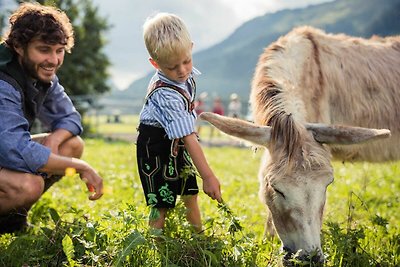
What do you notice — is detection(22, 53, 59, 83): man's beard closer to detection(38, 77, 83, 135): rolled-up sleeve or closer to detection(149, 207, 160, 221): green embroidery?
detection(38, 77, 83, 135): rolled-up sleeve

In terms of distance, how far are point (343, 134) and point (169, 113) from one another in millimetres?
1153

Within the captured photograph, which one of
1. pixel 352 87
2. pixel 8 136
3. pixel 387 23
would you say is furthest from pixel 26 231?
pixel 387 23

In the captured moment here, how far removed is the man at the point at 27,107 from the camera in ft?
10.5

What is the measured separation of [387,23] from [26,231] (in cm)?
20153

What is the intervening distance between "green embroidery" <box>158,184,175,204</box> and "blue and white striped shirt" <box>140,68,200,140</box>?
42cm

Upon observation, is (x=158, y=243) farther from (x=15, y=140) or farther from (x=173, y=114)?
(x=15, y=140)

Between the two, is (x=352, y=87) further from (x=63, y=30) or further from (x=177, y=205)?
(x=63, y=30)

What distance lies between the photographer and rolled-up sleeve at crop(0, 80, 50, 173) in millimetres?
3207

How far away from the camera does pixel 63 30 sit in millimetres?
3574

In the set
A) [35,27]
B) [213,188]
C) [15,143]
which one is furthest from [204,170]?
[35,27]

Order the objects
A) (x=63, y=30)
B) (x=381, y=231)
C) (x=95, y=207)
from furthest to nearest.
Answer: (x=95, y=207), (x=381, y=231), (x=63, y=30)

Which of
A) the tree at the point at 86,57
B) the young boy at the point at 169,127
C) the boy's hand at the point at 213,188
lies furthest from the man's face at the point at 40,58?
the tree at the point at 86,57

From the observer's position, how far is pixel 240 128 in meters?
3.13

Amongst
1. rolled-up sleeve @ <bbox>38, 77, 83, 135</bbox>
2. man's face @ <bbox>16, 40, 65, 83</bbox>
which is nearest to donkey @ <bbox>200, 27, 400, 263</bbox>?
man's face @ <bbox>16, 40, 65, 83</bbox>
